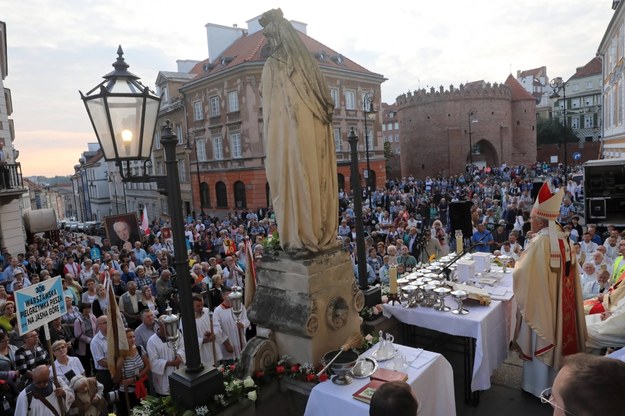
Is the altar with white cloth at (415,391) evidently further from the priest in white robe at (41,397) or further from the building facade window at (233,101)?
the building facade window at (233,101)

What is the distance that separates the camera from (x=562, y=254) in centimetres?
527

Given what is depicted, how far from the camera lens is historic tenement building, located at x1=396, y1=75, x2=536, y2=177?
2137 inches

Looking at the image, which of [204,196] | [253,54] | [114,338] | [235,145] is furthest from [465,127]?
[114,338]

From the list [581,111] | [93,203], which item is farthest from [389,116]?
[93,203]

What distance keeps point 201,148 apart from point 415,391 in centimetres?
3524

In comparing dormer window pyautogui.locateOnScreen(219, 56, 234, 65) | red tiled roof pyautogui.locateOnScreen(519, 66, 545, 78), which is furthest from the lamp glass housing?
red tiled roof pyautogui.locateOnScreen(519, 66, 545, 78)

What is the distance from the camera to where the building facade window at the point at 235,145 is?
109 ft

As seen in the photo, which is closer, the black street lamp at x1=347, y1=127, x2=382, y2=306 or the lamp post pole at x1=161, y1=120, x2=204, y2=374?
the lamp post pole at x1=161, y1=120, x2=204, y2=374

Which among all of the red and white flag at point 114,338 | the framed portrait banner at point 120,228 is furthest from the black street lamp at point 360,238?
the framed portrait banner at point 120,228

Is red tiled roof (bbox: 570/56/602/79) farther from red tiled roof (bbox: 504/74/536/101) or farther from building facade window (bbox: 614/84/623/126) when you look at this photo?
building facade window (bbox: 614/84/623/126)

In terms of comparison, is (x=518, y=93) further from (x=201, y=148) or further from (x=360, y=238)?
(x=360, y=238)

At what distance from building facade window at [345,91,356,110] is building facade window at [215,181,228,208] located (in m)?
12.2

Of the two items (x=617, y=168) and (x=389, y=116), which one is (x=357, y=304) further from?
(x=389, y=116)

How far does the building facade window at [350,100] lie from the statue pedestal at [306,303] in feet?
106
